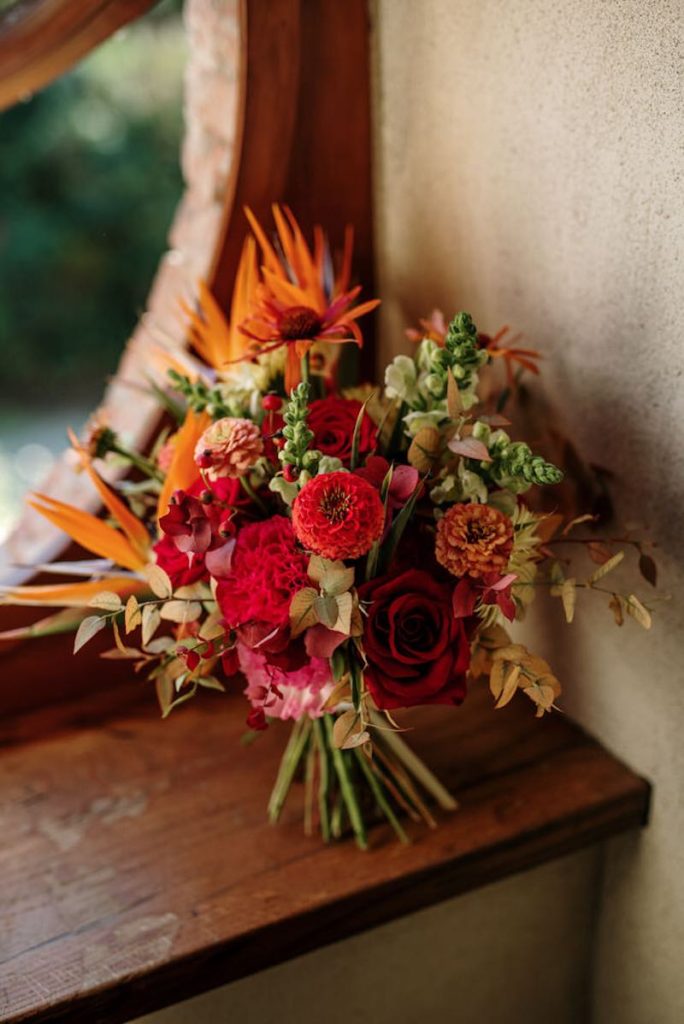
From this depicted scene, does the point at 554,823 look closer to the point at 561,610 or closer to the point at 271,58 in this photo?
the point at 561,610

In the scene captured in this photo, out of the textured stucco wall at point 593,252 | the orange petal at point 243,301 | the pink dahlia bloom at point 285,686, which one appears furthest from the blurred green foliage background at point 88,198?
the pink dahlia bloom at point 285,686

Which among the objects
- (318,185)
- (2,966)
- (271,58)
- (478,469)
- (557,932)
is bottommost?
(557,932)

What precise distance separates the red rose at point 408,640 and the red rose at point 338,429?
0.11 meters

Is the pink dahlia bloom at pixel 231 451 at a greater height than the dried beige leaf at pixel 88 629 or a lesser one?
greater

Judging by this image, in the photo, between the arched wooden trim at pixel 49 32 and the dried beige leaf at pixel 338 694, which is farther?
the arched wooden trim at pixel 49 32

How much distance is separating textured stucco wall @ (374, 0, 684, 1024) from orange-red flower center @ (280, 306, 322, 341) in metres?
0.26

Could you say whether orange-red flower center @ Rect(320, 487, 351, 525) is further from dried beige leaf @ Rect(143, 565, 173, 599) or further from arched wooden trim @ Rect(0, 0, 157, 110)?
arched wooden trim @ Rect(0, 0, 157, 110)

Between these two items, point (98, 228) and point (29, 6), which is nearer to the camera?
point (29, 6)

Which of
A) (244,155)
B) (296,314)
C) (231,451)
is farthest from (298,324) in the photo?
(244,155)

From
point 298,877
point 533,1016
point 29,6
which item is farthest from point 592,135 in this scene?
point 533,1016

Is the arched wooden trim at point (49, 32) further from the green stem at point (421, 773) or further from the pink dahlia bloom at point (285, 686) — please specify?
the green stem at point (421, 773)

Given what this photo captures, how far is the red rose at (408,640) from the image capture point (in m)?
0.67

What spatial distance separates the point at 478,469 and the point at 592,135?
12.5 inches

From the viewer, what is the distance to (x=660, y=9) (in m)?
0.69
